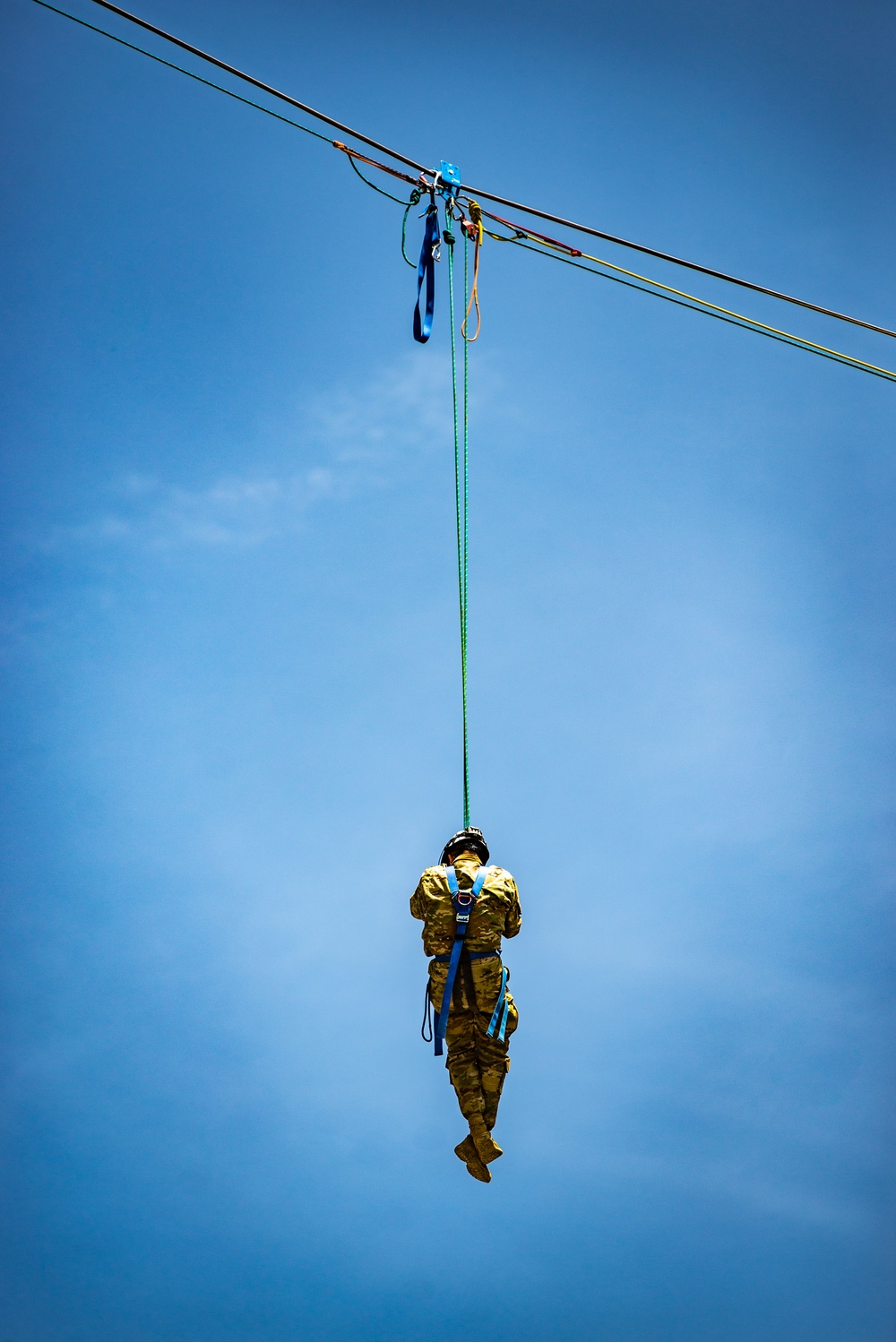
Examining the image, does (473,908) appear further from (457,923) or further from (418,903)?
(418,903)

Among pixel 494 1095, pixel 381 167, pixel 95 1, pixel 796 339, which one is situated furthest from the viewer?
pixel 796 339

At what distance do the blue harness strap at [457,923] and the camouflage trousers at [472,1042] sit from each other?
0.27ft

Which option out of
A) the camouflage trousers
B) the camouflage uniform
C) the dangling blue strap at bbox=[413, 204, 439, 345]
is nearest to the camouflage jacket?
the camouflage uniform

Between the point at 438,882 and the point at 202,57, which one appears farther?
the point at 438,882

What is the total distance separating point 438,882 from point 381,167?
471 cm

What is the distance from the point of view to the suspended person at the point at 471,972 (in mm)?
9141

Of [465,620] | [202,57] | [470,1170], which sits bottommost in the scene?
[470,1170]

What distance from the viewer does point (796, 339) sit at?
33.4 ft

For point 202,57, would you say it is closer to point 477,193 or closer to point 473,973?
point 477,193

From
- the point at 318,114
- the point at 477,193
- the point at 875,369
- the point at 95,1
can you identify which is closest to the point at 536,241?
the point at 477,193

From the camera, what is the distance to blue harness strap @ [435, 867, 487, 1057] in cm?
905

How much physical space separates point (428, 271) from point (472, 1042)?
5.36 m

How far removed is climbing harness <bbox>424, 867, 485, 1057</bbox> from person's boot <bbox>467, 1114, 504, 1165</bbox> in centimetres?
55

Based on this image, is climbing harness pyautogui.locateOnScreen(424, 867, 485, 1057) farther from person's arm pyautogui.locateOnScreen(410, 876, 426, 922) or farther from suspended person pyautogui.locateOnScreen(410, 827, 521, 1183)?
person's arm pyautogui.locateOnScreen(410, 876, 426, 922)
